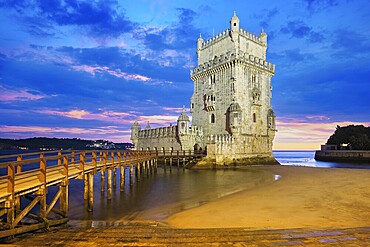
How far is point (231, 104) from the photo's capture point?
36.3 metres

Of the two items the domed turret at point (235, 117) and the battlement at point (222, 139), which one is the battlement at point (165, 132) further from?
the domed turret at point (235, 117)

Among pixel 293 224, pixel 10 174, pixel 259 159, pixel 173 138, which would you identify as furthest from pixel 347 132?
pixel 10 174

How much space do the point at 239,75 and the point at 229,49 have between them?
450cm

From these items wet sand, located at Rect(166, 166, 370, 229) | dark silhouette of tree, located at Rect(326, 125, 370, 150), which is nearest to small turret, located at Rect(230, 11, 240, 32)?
wet sand, located at Rect(166, 166, 370, 229)

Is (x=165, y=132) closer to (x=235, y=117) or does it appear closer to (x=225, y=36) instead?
(x=235, y=117)

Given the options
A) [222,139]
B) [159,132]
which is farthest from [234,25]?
[159,132]

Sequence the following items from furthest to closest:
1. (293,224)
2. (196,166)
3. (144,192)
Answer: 1. (196,166)
2. (144,192)
3. (293,224)

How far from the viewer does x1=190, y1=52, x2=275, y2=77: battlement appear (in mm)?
36906

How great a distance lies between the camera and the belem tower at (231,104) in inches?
1425

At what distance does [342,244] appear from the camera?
5609 mm

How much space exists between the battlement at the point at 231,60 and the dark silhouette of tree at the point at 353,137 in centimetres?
4028

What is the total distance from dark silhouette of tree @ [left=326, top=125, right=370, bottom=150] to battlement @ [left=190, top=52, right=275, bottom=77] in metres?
40.3

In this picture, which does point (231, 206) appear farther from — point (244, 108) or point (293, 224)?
point (244, 108)

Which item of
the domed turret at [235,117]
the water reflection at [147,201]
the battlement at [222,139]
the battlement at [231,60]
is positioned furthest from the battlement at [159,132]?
the water reflection at [147,201]
